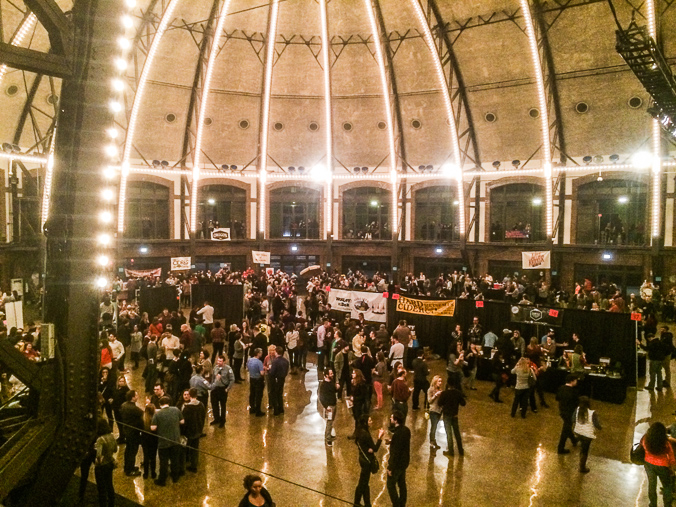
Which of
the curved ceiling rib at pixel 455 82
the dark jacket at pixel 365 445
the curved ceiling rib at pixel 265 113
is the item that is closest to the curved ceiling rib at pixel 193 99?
the curved ceiling rib at pixel 265 113

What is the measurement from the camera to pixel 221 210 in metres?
28.9

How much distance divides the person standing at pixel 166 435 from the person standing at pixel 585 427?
680cm

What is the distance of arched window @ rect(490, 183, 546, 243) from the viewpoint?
24.6m

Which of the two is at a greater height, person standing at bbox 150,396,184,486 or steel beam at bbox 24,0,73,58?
steel beam at bbox 24,0,73,58

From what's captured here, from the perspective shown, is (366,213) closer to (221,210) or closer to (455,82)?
(221,210)

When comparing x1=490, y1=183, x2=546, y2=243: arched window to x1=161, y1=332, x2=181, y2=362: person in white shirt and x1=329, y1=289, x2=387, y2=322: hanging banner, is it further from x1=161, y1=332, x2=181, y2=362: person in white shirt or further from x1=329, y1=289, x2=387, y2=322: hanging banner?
x1=161, y1=332, x2=181, y2=362: person in white shirt

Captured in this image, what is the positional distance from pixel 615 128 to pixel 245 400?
19939 mm

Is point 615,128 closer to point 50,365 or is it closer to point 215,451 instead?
point 215,451

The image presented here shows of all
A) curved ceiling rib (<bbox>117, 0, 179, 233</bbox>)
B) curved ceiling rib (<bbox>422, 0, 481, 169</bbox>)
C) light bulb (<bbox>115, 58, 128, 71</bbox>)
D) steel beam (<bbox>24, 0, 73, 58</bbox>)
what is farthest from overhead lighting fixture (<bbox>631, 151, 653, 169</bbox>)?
steel beam (<bbox>24, 0, 73, 58</bbox>)

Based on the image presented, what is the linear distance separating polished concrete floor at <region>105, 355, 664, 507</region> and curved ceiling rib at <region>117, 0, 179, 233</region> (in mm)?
16636

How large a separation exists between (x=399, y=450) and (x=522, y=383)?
15.5 ft

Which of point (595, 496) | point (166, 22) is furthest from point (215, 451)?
point (166, 22)

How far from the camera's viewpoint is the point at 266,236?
1148 inches

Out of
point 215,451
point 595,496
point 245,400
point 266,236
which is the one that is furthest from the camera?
point 266,236
